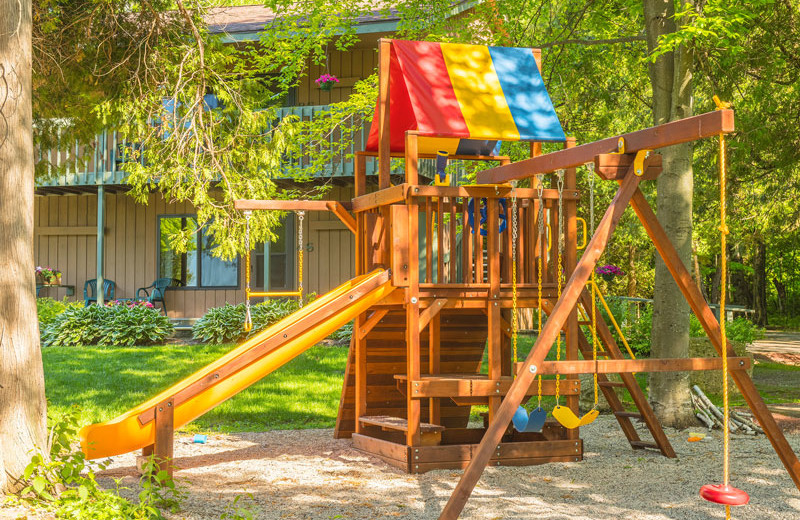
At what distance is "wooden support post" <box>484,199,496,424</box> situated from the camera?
6.88 metres

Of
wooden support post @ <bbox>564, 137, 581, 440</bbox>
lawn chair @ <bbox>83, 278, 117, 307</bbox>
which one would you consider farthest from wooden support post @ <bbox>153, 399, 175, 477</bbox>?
lawn chair @ <bbox>83, 278, 117, 307</bbox>

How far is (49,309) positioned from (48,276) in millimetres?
2277

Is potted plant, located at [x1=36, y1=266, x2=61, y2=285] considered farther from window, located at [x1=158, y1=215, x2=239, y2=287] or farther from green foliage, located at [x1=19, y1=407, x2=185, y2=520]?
green foliage, located at [x1=19, y1=407, x2=185, y2=520]

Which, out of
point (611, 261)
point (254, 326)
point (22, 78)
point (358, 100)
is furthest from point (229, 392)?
point (611, 261)

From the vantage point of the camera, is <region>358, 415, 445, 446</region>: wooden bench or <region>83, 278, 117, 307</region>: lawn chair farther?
<region>83, 278, 117, 307</region>: lawn chair

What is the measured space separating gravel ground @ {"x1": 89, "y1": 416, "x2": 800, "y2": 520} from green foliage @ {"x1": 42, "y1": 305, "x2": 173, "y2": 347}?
7739 mm

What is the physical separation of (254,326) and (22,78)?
405 inches

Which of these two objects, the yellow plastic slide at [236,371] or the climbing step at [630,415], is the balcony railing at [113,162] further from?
the yellow plastic slide at [236,371]

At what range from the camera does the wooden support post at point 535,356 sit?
475cm

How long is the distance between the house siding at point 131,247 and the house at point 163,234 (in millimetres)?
22

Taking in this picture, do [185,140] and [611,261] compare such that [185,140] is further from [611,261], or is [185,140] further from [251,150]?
[611,261]

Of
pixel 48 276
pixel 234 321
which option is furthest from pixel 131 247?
pixel 234 321

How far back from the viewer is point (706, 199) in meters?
18.5

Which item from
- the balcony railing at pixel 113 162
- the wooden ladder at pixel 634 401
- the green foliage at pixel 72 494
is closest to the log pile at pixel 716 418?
the wooden ladder at pixel 634 401
